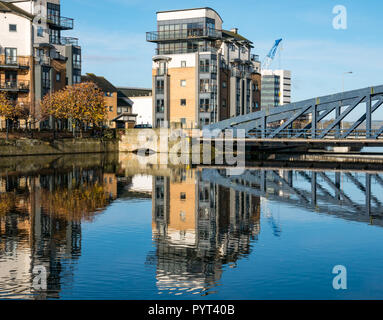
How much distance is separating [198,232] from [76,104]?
61224 mm

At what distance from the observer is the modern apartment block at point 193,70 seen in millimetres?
95250

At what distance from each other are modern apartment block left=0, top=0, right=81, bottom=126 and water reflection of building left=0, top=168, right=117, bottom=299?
37.5 metres

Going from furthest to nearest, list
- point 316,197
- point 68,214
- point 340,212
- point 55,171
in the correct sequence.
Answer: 1. point 55,171
2. point 316,197
3. point 340,212
4. point 68,214

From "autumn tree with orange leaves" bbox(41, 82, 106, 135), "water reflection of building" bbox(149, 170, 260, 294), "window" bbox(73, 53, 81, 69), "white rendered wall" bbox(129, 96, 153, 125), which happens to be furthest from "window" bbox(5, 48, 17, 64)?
"water reflection of building" bbox(149, 170, 260, 294)

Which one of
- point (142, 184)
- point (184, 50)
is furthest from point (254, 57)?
point (142, 184)

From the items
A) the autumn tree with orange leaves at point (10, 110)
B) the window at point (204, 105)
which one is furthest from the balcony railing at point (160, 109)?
the autumn tree with orange leaves at point (10, 110)

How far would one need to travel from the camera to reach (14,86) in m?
80.1

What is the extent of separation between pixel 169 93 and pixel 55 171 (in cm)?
4950

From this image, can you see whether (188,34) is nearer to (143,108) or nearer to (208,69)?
(208,69)

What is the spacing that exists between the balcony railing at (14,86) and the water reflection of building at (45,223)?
35.9m

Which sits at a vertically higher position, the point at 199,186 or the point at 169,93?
the point at 169,93
